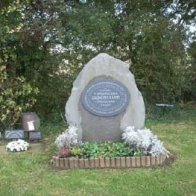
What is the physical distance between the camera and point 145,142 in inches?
257

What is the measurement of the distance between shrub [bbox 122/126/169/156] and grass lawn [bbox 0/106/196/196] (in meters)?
0.26

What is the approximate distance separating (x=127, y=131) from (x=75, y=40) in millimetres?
3468

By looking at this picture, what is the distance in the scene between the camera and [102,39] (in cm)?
1013

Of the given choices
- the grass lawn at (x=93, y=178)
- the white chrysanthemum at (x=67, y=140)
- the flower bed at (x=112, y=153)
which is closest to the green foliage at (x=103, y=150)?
the flower bed at (x=112, y=153)

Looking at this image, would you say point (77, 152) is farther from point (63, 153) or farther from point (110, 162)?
point (110, 162)

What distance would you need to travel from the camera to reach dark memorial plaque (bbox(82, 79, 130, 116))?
7273 millimetres

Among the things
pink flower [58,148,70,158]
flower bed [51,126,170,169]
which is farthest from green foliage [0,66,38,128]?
pink flower [58,148,70,158]

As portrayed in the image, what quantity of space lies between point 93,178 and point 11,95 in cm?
409

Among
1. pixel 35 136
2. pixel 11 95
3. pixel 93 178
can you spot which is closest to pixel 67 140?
pixel 93 178

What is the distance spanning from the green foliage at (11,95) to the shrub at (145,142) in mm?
3139

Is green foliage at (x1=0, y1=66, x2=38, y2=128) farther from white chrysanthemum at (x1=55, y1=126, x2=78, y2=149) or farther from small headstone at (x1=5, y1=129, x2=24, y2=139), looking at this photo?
white chrysanthemum at (x1=55, y1=126, x2=78, y2=149)

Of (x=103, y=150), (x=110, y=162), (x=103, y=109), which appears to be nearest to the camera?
(x=110, y=162)

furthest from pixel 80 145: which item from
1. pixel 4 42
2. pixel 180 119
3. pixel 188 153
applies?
pixel 180 119

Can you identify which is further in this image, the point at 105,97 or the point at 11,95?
the point at 11,95
